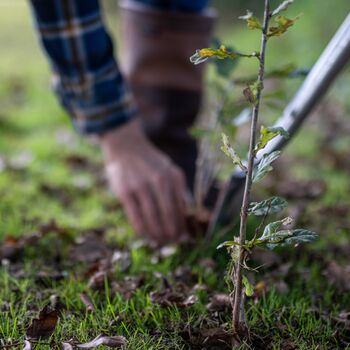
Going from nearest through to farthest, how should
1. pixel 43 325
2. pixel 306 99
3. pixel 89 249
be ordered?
pixel 43 325 < pixel 306 99 < pixel 89 249

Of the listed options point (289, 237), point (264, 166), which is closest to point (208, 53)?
point (264, 166)

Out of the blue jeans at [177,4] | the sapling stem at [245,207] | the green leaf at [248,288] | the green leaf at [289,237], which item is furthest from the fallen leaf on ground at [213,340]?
the blue jeans at [177,4]

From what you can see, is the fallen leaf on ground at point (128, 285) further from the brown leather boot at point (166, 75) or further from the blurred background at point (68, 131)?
the brown leather boot at point (166, 75)

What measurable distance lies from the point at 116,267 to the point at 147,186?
46cm

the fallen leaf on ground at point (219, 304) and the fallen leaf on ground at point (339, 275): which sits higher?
the fallen leaf on ground at point (219, 304)

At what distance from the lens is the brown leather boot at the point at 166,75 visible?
267 centimetres

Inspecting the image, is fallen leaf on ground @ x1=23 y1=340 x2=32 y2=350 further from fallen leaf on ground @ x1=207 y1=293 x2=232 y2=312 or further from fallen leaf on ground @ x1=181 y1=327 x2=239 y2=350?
fallen leaf on ground @ x1=207 y1=293 x2=232 y2=312

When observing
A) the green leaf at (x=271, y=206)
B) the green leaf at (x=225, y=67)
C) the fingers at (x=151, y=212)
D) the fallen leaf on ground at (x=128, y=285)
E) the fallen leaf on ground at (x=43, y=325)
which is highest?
the green leaf at (x=271, y=206)

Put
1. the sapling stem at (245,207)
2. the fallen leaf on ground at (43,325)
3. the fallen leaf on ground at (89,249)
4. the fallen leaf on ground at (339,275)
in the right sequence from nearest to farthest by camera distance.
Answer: the sapling stem at (245,207), the fallen leaf on ground at (43,325), the fallen leaf on ground at (339,275), the fallen leaf on ground at (89,249)

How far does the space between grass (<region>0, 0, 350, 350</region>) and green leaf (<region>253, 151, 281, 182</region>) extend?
40cm

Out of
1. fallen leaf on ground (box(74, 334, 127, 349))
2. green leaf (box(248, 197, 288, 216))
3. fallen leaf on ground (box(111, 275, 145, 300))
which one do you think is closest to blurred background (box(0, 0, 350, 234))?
green leaf (box(248, 197, 288, 216))

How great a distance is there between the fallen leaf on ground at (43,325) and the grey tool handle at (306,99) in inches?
24.0

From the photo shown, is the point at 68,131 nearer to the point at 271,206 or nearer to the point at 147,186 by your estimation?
the point at 147,186

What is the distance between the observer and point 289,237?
1.21m
